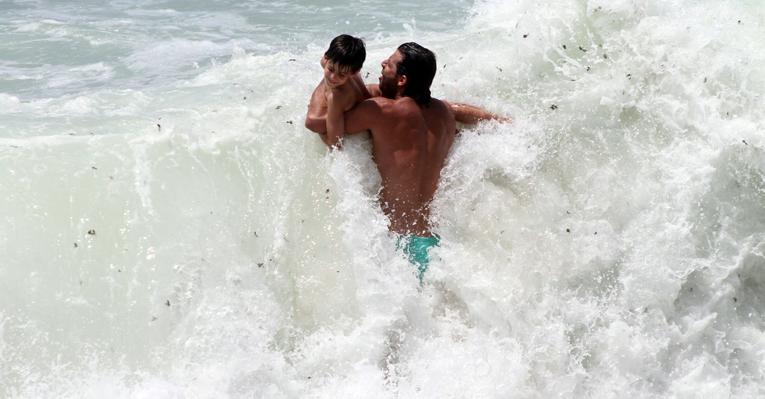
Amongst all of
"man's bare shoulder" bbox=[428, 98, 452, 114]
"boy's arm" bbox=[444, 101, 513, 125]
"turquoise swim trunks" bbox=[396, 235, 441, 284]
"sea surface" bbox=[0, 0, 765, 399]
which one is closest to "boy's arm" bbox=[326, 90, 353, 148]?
"sea surface" bbox=[0, 0, 765, 399]

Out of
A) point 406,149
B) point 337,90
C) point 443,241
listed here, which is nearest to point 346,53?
point 337,90

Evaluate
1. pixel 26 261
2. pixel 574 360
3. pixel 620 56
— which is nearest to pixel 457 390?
pixel 574 360

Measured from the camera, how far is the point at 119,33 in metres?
7.99

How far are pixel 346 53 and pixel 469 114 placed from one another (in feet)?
3.26

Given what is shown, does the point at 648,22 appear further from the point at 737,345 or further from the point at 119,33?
the point at 119,33

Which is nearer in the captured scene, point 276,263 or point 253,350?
point 253,350

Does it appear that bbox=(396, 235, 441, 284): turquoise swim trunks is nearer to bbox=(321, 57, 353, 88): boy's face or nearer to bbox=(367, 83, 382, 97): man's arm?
bbox=(367, 83, 382, 97): man's arm

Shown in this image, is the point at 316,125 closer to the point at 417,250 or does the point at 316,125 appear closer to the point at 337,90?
the point at 337,90

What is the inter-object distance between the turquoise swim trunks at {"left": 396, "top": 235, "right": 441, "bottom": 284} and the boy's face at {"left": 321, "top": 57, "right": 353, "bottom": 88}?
2.88 feet

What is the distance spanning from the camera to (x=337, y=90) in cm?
389

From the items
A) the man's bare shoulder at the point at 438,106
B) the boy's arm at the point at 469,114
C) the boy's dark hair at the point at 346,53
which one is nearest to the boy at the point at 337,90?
the boy's dark hair at the point at 346,53

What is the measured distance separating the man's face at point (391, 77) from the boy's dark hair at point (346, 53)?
0.95 feet

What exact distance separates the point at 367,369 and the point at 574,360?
1.06m

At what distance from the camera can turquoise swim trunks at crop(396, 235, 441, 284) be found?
410 centimetres
